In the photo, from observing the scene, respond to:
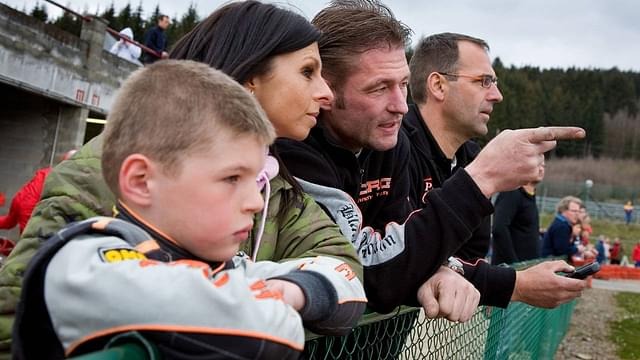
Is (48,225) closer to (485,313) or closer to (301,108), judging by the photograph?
(301,108)

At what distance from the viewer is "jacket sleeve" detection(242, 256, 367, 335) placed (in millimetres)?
1223

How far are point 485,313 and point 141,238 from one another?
2.35 meters

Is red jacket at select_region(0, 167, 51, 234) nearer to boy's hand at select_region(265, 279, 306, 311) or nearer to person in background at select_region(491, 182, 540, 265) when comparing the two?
boy's hand at select_region(265, 279, 306, 311)

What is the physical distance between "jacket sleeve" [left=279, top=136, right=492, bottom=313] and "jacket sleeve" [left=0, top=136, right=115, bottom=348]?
2.23 ft

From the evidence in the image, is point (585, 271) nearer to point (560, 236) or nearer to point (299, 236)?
point (299, 236)

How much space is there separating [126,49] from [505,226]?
1193cm

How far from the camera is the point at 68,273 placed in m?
0.95

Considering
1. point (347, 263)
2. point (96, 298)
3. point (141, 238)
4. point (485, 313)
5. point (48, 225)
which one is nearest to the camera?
point (96, 298)

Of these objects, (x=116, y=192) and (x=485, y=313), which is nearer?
(x=116, y=192)

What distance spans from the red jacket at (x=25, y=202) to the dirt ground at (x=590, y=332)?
6561 mm

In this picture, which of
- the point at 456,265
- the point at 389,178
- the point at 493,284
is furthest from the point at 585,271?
the point at 389,178

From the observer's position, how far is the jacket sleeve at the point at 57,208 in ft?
3.88

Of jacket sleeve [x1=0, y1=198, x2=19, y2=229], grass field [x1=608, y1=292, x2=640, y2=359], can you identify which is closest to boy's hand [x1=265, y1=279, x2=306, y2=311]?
jacket sleeve [x1=0, y1=198, x2=19, y2=229]

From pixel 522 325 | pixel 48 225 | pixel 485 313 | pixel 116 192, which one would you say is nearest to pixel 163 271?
pixel 116 192
